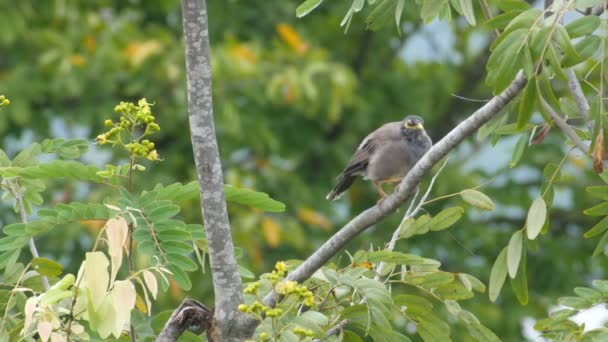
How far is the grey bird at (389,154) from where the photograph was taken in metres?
6.24

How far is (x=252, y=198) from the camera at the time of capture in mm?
3578

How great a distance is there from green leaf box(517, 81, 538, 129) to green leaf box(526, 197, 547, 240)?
412 millimetres

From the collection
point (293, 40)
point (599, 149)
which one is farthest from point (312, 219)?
point (599, 149)

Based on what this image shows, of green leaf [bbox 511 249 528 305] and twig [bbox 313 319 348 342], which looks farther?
green leaf [bbox 511 249 528 305]

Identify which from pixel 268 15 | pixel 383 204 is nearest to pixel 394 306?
pixel 383 204

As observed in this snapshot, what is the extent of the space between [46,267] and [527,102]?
1.51 meters

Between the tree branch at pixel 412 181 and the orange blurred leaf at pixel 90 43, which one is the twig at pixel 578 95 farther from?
the orange blurred leaf at pixel 90 43

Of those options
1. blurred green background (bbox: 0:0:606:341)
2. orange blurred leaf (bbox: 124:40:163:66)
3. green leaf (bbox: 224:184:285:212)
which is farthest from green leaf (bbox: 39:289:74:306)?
orange blurred leaf (bbox: 124:40:163:66)

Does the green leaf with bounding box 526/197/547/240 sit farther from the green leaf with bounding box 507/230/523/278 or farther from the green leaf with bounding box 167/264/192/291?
the green leaf with bounding box 167/264/192/291

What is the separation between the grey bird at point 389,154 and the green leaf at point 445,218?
7.91 feet

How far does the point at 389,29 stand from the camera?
1317cm

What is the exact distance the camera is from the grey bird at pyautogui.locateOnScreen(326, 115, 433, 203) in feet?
20.5

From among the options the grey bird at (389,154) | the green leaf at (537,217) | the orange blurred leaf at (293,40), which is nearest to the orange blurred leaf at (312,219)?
the orange blurred leaf at (293,40)

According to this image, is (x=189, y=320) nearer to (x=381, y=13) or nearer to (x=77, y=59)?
(x=381, y=13)
